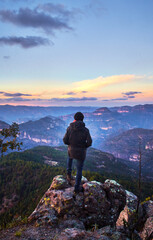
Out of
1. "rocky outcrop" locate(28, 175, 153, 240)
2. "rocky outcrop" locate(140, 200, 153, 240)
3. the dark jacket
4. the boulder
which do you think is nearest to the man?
the dark jacket

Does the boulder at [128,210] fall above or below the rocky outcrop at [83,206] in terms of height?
below

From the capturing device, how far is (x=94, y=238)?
6.67 meters

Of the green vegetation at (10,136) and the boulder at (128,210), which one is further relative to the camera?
the green vegetation at (10,136)

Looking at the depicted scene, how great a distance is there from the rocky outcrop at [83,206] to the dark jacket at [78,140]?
127 inches

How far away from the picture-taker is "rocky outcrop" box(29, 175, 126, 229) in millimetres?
9248

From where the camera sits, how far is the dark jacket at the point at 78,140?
1003 centimetres

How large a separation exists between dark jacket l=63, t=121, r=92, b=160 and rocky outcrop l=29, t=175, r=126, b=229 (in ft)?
10.6

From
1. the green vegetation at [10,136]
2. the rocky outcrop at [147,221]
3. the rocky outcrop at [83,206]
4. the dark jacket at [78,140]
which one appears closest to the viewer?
the rocky outcrop at [147,221]

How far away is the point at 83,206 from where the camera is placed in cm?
1036

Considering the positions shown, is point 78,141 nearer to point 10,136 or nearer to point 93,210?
point 93,210

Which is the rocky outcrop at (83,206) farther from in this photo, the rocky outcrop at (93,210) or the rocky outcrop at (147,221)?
the rocky outcrop at (147,221)

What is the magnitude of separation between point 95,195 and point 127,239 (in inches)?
169

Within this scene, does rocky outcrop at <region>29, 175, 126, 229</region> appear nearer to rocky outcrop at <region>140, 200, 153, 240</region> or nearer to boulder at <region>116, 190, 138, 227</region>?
boulder at <region>116, 190, 138, 227</region>

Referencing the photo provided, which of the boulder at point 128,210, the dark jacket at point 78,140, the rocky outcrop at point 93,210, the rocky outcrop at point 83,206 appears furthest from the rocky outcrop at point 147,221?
the dark jacket at point 78,140
